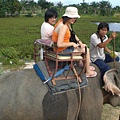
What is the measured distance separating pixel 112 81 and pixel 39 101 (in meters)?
0.85

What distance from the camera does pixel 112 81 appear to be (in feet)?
10.3

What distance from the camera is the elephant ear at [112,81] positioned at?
3.04 m

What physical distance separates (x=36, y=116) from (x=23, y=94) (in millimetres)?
250

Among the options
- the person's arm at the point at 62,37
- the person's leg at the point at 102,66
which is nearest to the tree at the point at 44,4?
the person's leg at the point at 102,66

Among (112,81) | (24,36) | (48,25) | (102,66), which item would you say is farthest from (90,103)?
(24,36)

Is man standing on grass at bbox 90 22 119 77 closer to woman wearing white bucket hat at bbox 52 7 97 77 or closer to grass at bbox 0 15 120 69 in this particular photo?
woman wearing white bucket hat at bbox 52 7 97 77

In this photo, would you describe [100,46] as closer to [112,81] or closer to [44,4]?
[112,81]

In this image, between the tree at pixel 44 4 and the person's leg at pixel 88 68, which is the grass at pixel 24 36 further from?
the tree at pixel 44 4

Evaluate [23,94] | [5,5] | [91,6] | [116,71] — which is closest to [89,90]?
[116,71]

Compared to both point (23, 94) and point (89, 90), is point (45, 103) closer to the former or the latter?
point (23, 94)

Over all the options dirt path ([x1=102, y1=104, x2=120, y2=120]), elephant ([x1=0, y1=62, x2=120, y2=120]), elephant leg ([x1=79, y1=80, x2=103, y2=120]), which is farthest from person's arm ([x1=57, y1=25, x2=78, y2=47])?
dirt path ([x1=102, y1=104, x2=120, y2=120])

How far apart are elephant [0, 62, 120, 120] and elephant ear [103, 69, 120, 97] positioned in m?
0.14

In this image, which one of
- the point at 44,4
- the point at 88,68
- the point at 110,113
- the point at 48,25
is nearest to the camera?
the point at 88,68

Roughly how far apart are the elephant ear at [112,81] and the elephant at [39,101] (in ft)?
0.46
